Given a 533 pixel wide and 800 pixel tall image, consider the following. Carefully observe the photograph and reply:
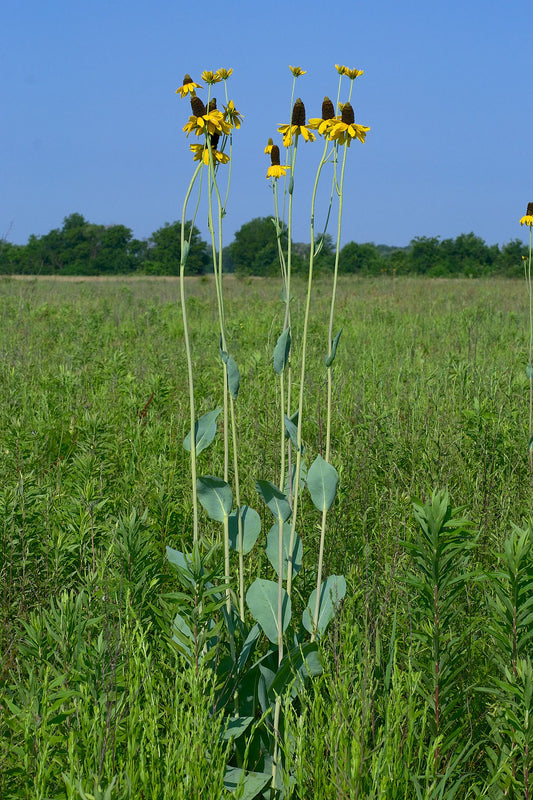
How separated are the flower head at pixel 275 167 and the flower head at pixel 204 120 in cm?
21

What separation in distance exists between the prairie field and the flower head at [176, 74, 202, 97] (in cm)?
99

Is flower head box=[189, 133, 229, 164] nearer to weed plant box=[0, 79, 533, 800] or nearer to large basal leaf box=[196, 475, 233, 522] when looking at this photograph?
weed plant box=[0, 79, 533, 800]

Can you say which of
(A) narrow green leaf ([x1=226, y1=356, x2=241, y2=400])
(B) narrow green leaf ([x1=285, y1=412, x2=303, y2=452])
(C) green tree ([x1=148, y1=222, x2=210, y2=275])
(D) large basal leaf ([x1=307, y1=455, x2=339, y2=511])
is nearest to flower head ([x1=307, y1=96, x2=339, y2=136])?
(A) narrow green leaf ([x1=226, y1=356, x2=241, y2=400])

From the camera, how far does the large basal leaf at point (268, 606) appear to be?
5.25 ft

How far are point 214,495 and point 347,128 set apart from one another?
965mm

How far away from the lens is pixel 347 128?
159 cm

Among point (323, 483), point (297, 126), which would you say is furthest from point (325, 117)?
point (323, 483)

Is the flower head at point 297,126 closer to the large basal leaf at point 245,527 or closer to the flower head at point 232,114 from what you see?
the flower head at point 232,114

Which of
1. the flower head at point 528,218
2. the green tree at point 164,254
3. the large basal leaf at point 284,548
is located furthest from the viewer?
the green tree at point 164,254

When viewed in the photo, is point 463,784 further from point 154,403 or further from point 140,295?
point 140,295

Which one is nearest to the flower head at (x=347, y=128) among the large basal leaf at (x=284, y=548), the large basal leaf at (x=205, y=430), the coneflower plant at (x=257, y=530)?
the coneflower plant at (x=257, y=530)

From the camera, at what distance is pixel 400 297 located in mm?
11945

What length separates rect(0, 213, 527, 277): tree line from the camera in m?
24.4

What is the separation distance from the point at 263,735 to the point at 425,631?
1.58ft
